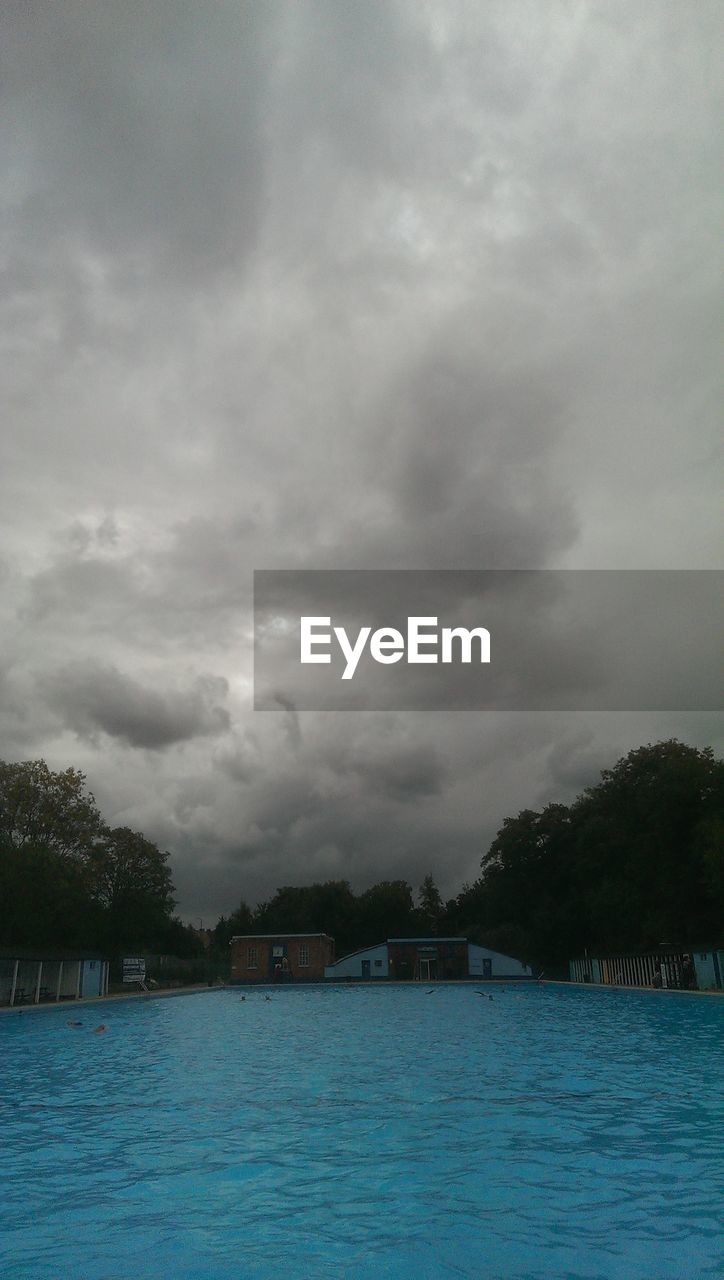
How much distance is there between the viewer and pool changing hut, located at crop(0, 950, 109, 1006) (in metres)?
31.3

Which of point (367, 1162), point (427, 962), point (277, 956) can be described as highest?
point (277, 956)

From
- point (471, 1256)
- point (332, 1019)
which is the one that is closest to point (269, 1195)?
point (471, 1256)

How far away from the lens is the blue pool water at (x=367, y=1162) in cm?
606

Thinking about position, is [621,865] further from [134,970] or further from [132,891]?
[132,891]

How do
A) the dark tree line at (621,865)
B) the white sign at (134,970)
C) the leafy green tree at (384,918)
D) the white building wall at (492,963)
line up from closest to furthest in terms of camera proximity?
the dark tree line at (621,865)
the white sign at (134,970)
the white building wall at (492,963)
the leafy green tree at (384,918)

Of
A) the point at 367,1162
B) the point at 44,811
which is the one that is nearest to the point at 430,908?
the point at 44,811

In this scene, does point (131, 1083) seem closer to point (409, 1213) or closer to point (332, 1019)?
point (409, 1213)

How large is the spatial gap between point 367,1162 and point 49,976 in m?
30.9

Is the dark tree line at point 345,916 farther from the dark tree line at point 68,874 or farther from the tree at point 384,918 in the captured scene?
the dark tree line at point 68,874

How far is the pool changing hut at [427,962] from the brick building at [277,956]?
1.22 m

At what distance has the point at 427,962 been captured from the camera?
60.0 meters

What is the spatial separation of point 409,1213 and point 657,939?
3859 cm

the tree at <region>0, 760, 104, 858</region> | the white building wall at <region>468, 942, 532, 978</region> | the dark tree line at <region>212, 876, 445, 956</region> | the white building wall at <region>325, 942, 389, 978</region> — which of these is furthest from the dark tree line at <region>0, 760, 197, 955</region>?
the dark tree line at <region>212, 876, 445, 956</region>

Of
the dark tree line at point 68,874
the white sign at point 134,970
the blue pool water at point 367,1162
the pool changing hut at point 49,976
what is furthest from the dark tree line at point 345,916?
the blue pool water at point 367,1162
